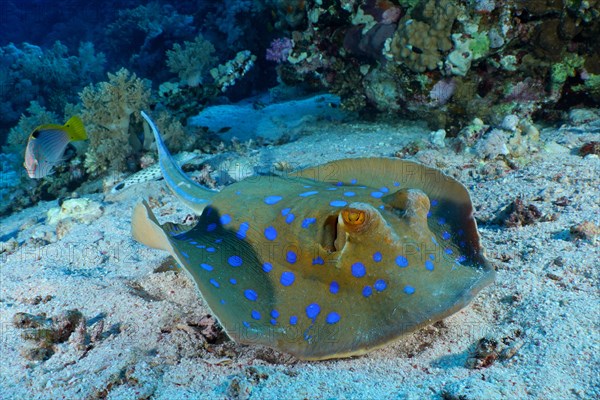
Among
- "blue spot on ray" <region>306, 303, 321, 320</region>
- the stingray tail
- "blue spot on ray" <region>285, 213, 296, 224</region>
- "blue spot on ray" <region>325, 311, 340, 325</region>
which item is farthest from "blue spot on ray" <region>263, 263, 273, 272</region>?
the stingray tail

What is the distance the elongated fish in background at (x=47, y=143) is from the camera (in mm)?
6266

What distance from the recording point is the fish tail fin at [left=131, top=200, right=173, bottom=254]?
8.61 ft

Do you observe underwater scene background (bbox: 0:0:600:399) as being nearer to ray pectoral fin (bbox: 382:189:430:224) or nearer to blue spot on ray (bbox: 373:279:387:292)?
blue spot on ray (bbox: 373:279:387:292)

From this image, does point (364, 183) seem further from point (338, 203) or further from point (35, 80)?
point (35, 80)

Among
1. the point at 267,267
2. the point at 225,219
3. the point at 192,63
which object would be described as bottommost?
the point at 267,267

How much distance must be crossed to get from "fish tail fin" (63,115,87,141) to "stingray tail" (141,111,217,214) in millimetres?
2454

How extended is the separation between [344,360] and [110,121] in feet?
24.2

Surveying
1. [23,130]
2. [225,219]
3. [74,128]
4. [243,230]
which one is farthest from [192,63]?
[243,230]

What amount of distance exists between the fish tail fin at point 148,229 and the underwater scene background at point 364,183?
25.0 inches

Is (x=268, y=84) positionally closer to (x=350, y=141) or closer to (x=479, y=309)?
(x=350, y=141)

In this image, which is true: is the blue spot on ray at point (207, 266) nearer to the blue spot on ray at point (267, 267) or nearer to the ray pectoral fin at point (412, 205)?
the blue spot on ray at point (267, 267)

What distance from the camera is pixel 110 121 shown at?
8156 millimetres

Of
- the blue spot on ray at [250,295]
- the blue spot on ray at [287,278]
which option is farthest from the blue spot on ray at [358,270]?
the blue spot on ray at [250,295]

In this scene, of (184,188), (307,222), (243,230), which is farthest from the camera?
(184,188)
